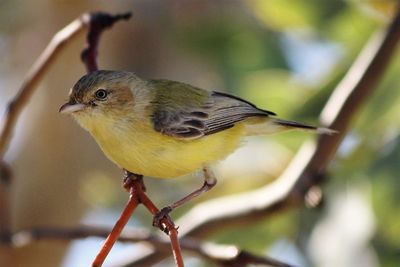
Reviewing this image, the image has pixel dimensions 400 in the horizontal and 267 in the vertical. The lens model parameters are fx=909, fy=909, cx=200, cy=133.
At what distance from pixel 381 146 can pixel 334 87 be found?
1.21ft

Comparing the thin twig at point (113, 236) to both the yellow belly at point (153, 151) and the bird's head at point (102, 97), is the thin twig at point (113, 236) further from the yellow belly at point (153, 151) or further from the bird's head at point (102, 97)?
the bird's head at point (102, 97)

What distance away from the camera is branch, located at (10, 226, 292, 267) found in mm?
2516

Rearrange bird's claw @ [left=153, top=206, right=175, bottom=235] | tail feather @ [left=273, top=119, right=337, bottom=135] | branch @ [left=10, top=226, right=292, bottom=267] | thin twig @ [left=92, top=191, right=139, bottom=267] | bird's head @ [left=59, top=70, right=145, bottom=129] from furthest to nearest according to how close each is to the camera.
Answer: tail feather @ [left=273, top=119, right=337, bottom=135] < bird's head @ [left=59, top=70, right=145, bottom=129] < branch @ [left=10, top=226, right=292, bottom=267] < bird's claw @ [left=153, top=206, right=175, bottom=235] < thin twig @ [left=92, top=191, right=139, bottom=267]

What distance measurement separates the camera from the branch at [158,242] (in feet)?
8.25

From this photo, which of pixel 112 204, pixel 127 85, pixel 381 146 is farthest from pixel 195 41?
pixel 127 85

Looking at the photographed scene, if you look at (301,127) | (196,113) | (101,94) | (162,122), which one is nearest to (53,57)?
(101,94)

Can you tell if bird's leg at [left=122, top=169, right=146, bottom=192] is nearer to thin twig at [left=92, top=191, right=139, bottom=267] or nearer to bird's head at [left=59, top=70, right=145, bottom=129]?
thin twig at [left=92, top=191, right=139, bottom=267]

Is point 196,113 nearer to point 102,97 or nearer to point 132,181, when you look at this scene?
point 102,97

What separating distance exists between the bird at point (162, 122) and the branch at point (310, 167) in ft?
0.50

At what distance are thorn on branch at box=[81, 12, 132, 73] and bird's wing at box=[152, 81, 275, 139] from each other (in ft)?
1.15

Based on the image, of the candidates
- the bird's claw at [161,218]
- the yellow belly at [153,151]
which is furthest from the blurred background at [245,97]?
the bird's claw at [161,218]

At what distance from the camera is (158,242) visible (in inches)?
126

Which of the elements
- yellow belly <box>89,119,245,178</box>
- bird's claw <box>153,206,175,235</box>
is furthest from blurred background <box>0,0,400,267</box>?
bird's claw <box>153,206,175,235</box>

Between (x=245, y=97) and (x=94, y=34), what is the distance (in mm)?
1663
